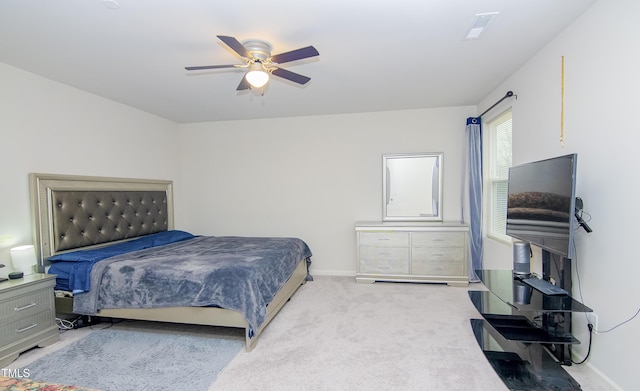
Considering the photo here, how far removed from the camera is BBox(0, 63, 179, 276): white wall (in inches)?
101

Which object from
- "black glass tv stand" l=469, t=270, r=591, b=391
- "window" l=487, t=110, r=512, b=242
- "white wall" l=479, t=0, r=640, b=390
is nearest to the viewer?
"white wall" l=479, t=0, r=640, b=390

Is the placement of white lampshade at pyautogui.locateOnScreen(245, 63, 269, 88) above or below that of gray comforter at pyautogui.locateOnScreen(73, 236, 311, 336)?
above

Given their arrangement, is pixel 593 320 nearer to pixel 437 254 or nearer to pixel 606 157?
pixel 606 157

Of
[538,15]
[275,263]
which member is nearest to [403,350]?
[275,263]

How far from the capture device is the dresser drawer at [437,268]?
3799 mm

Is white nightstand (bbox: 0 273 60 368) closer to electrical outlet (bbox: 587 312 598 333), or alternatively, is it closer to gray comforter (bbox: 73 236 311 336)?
gray comforter (bbox: 73 236 311 336)

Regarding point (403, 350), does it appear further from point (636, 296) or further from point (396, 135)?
point (396, 135)

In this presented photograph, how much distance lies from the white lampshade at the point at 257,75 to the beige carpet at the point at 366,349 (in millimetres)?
2090

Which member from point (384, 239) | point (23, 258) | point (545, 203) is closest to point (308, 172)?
point (384, 239)

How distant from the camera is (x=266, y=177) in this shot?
4609mm

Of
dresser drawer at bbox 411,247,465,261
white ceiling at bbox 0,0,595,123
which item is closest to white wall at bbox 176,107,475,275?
dresser drawer at bbox 411,247,465,261

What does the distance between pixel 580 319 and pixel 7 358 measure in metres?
4.14

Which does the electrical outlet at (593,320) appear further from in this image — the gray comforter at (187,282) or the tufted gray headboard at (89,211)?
the tufted gray headboard at (89,211)

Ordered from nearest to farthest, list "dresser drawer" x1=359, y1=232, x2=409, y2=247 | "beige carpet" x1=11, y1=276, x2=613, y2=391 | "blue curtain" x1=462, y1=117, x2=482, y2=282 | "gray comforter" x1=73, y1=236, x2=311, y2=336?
"beige carpet" x1=11, y1=276, x2=613, y2=391 < "gray comforter" x1=73, y1=236, x2=311, y2=336 < "blue curtain" x1=462, y1=117, x2=482, y2=282 < "dresser drawer" x1=359, y1=232, x2=409, y2=247
